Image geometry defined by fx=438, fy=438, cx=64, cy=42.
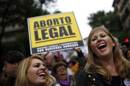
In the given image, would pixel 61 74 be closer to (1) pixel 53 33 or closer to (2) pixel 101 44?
(1) pixel 53 33

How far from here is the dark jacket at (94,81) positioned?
413cm

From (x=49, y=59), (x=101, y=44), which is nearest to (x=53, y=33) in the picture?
(x=49, y=59)

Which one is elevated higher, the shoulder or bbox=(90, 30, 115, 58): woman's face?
bbox=(90, 30, 115, 58): woman's face

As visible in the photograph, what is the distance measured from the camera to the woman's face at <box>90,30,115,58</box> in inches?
174

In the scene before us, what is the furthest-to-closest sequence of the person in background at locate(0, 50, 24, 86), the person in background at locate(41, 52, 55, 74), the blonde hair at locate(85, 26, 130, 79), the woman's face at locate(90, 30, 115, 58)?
the person in background at locate(41, 52, 55, 74)
the person in background at locate(0, 50, 24, 86)
the woman's face at locate(90, 30, 115, 58)
the blonde hair at locate(85, 26, 130, 79)

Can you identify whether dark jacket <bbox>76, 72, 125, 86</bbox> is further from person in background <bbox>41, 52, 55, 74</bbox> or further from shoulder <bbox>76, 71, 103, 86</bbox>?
person in background <bbox>41, 52, 55, 74</bbox>

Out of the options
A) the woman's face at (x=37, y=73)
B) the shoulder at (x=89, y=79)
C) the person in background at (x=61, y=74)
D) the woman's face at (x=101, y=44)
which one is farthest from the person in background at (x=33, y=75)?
the person in background at (x=61, y=74)

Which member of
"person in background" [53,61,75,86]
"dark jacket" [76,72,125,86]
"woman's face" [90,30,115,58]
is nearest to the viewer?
"dark jacket" [76,72,125,86]

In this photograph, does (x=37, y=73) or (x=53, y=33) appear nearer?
(x=37, y=73)

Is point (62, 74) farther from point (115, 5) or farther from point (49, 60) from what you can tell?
point (115, 5)

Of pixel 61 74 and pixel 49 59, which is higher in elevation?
pixel 49 59

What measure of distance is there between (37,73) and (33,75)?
0.04m

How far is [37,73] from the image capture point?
438cm

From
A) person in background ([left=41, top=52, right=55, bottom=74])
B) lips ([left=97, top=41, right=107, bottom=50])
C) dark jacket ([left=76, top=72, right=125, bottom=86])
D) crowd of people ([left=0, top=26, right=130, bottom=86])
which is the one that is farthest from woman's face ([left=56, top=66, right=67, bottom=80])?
dark jacket ([left=76, top=72, right=125, bottom=86])
